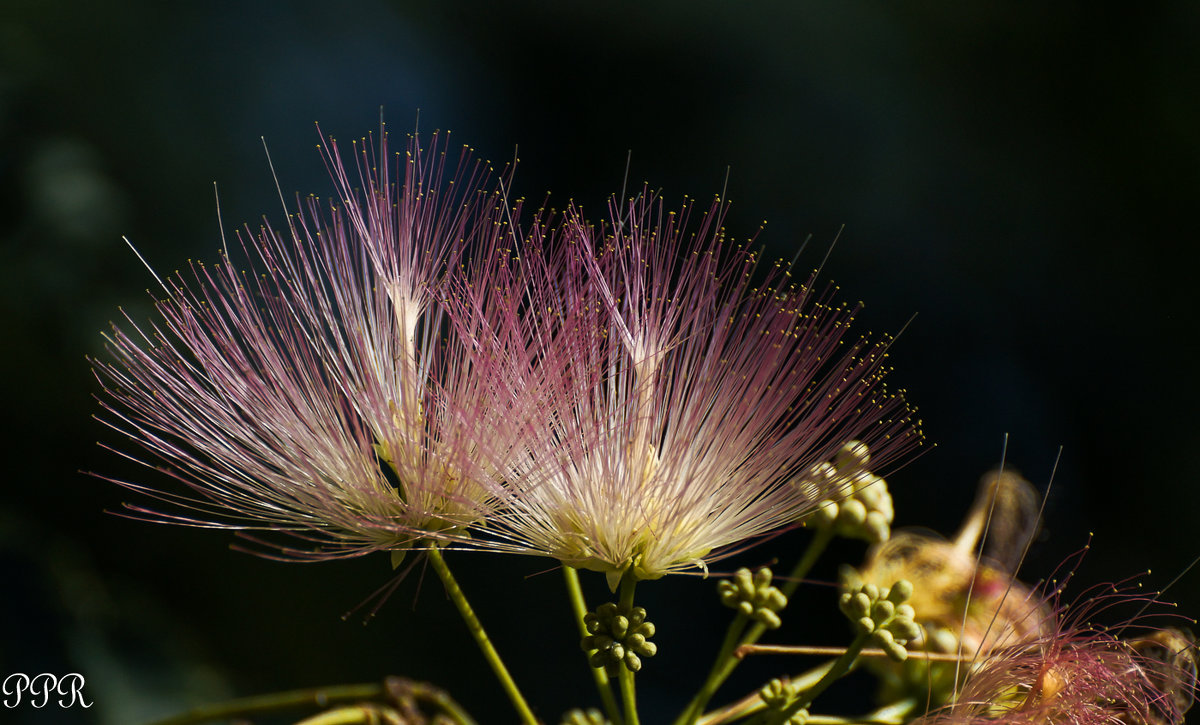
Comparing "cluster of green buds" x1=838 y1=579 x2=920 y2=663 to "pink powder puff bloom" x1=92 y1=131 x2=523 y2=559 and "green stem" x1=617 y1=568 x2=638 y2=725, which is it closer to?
"green stem" x1=617 y1=568 x2=638 y2=725

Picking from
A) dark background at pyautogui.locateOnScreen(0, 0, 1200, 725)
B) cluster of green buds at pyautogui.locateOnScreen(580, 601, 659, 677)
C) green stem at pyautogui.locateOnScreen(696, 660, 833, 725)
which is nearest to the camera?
cluster of green buds at pyautogui.locateOnScreen(580, 601, 659, 677)

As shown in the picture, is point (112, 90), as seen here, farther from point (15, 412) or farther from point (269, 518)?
point (269, 518)

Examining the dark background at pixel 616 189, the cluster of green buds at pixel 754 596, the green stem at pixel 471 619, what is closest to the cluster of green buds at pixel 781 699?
the cluster of green buds at pixel 754 596

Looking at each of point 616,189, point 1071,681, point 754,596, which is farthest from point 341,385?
point 616,189

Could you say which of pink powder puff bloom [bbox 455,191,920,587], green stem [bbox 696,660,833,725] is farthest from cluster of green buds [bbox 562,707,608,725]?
pink powder puff bloom [bbox 455,191,920,587]

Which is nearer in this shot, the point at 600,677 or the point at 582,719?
the point at 600,677

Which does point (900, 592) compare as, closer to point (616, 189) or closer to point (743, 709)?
point (743, 709)
